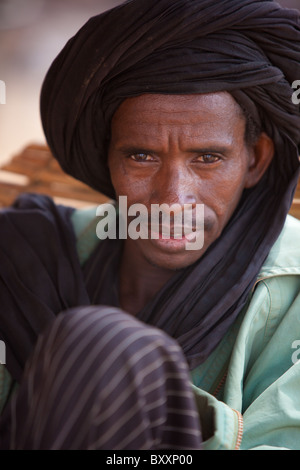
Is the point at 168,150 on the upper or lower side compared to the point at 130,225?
upper

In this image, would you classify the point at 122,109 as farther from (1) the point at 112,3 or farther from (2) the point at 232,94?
(1) the point at 112,3

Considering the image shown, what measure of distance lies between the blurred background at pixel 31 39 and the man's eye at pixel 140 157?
4.95m

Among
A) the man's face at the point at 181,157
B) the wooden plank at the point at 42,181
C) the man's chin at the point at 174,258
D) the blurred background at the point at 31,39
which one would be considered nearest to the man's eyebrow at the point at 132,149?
the man's face at the point at 181,157

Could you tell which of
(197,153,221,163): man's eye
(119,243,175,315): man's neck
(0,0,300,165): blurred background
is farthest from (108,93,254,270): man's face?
(0,0,300,165): blurred background

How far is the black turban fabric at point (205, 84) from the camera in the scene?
1714mm

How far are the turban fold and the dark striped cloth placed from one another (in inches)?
19.0

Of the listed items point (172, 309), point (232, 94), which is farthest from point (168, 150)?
point (172, 309)

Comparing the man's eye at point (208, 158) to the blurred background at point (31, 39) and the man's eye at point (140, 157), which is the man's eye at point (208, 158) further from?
the blurred background at point (31, 39)

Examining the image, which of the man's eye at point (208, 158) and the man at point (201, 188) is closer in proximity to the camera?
the man at point (201, 188)

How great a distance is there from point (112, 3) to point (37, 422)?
20.6 feet

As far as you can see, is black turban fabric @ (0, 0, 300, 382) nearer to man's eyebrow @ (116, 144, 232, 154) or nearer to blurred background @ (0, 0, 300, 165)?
man's eyebrow @ (116, 144, 232, 154)

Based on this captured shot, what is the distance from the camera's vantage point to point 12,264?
1.98 meters

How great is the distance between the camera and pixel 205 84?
5.64ft

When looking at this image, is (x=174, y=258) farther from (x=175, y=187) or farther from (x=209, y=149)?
(x=209, y=149)
